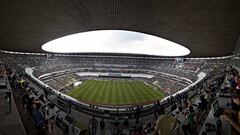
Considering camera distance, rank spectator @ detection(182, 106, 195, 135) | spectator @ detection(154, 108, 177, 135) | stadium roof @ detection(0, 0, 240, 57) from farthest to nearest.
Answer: stadium roof @ detection(0, 0, 240, 57) < spectator @ detection(182, 106, 195, 135) < spectator @ detection(154, 108, 177, 135)

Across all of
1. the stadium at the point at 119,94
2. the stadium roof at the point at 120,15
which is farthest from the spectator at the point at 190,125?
the stadium roof at the point at 120,15

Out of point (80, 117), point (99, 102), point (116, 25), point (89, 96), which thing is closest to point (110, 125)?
point (80, 117)

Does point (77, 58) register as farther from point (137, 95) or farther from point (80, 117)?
point (80, 117)

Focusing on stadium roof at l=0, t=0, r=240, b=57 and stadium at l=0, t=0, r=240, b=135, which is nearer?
stadium at l=0, t=0, r=240, b=135

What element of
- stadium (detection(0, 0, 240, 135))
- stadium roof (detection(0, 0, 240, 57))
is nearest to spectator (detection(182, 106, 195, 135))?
stadium (detection(0, 0, 240, 135))

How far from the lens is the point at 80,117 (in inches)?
650

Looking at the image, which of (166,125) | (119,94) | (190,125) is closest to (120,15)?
(119,94)

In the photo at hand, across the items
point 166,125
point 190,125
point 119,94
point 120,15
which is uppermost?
point 120,15

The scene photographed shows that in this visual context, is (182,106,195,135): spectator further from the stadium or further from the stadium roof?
the stadium roof

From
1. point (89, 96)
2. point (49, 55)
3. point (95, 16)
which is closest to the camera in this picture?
point (95, 16)

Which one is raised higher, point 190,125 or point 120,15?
point 120,15

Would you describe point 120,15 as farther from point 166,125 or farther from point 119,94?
point 166,125

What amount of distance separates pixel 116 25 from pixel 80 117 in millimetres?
22502

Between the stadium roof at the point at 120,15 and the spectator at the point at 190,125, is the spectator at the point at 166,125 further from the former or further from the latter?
the stadium roof at the point at 120,15
